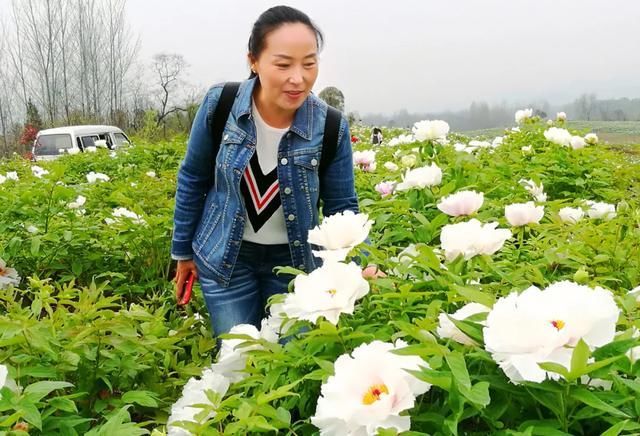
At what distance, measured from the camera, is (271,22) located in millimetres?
1563

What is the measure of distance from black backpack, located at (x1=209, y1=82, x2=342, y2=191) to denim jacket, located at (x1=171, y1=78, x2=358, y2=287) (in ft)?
0.04

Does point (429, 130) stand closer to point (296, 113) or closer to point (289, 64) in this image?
point (296, 113)

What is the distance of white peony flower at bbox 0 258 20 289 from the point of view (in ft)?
7.77

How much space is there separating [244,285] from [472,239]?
2.76ft

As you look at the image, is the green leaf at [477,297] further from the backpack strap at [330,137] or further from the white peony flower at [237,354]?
the backpack strap at [330,137]

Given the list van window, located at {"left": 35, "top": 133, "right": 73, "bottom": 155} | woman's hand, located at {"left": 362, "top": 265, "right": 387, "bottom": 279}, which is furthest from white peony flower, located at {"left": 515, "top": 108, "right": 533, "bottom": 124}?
van window, located at {"left": 35, "top": 133, "right": 73, "bottom": 155}

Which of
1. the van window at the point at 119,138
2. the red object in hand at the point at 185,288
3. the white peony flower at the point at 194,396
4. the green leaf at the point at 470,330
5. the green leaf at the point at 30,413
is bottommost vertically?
the van window at the point at 119,138

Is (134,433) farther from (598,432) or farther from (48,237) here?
(48,237)

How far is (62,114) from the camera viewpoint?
23.3 meters

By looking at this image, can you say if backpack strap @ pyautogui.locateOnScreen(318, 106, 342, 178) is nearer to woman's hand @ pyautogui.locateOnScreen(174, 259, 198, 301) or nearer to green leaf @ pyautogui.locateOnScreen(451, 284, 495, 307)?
woman's hand @ pyautogui.locateOnScreen(174, 259, 198, 301)

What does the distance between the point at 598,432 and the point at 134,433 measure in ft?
2.18

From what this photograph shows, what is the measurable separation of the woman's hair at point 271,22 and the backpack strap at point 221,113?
0.39 feet

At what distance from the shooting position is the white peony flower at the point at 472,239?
1.08 m

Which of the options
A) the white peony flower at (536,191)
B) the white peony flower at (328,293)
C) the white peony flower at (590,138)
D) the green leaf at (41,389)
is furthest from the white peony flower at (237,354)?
the white peony flower at (590,138)
